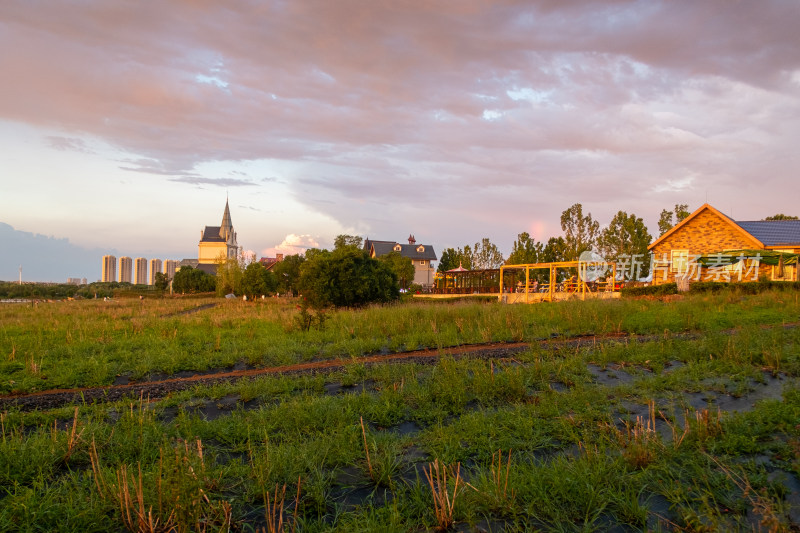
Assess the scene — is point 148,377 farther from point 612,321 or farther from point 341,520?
point 612,321

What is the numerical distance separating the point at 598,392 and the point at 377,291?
65.0 ft

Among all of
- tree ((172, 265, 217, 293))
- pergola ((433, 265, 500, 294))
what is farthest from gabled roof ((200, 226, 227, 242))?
pergola ((433, 265, 500, 294))

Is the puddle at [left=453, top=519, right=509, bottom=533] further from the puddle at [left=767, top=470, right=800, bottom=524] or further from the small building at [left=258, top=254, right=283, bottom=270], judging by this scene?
the small building at [left=258, top=254, right=283, bottom=270]

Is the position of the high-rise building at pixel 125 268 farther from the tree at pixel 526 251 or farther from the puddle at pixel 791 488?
the puddle at pixel 791 488

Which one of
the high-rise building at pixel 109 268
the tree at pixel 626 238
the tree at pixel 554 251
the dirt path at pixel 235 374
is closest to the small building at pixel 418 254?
the tree at pixel 554 251

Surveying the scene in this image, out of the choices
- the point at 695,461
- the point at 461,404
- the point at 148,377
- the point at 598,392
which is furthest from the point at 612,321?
the point at 148,377

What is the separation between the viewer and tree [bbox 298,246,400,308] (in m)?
24.8

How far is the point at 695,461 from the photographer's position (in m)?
4.10

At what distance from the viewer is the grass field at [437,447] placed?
343 centimetres

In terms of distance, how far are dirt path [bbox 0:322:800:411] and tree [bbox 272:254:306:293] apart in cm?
4645

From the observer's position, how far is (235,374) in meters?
9.17

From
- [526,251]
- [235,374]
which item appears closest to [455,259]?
[526,251]

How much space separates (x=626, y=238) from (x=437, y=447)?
3951 cm

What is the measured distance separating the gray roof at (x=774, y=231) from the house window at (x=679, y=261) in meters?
3.54
